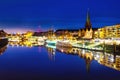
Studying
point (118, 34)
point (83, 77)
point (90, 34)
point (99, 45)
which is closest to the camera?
point (83, 77)

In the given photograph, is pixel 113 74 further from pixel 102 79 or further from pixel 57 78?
pixel 57 78

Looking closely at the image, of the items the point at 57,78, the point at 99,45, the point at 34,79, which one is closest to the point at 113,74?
the point at 57,78

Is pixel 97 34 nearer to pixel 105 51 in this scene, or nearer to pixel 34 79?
pixel 105 51

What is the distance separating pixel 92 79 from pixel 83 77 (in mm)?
1425

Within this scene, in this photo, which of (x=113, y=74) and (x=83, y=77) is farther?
(x=113, y=74)

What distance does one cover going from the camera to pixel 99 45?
200 ft

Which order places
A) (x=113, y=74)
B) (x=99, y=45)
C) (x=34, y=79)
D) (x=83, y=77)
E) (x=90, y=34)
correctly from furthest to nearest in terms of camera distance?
(x=90, y=34), (x=99, y=45), (x=113, y=74), (x=83, y=77), (x=34, y=79)

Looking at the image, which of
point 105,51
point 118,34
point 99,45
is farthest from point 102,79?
point 118,34

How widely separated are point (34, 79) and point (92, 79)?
417 centimetres

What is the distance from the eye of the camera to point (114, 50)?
160ft

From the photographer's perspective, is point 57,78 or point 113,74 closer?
point 57,78

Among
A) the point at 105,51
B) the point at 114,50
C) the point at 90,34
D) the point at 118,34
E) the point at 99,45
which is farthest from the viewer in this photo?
the point at 90,34

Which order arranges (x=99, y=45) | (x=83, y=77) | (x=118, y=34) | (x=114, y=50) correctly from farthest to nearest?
(x=118, y=34)
(x=99, y=45)
(x=114, y=50)
(x=83, y=77)

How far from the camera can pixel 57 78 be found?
2414cm
